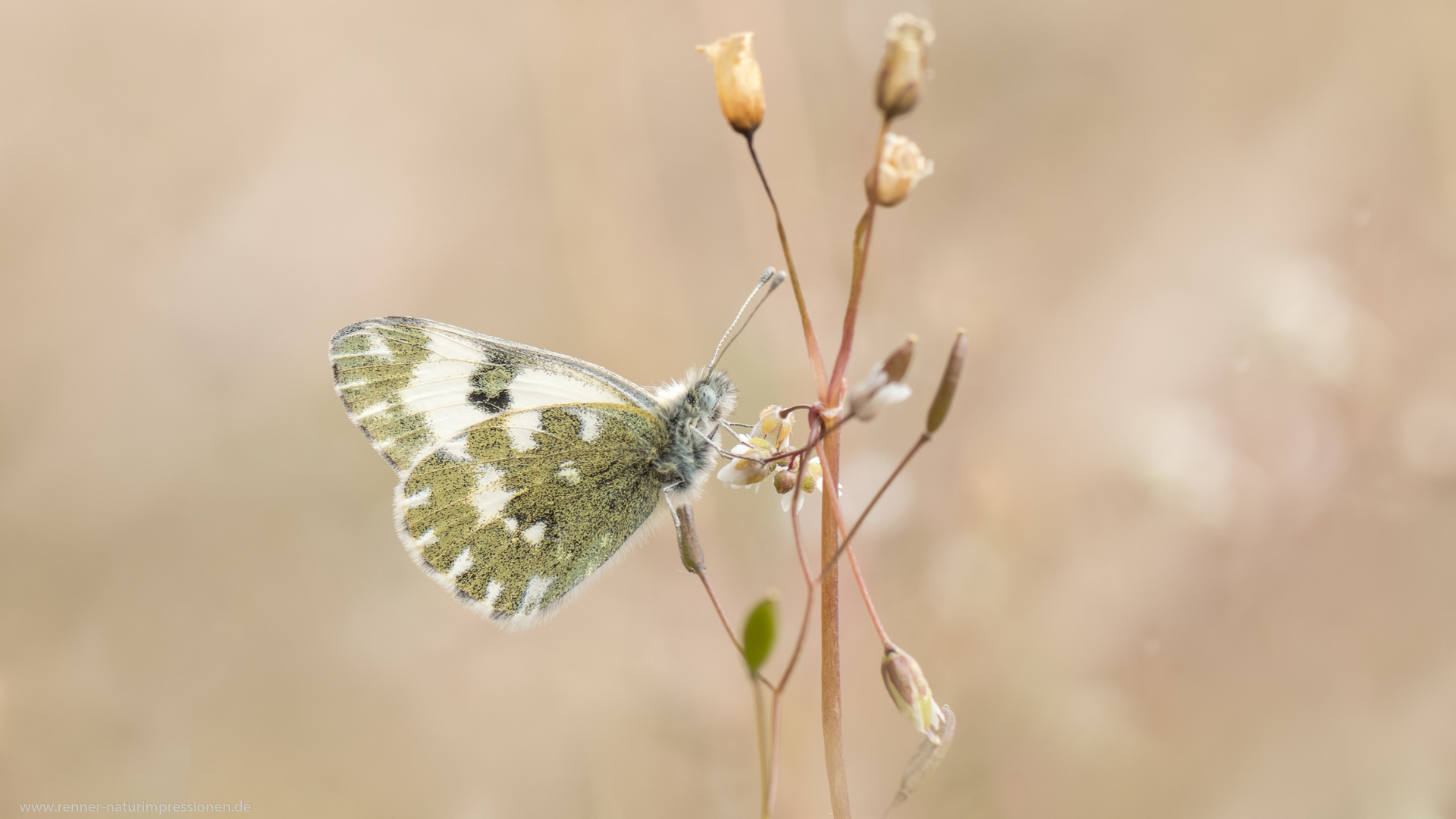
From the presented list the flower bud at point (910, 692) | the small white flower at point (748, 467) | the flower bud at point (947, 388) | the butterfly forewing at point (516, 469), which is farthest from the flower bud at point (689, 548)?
the butterfly forewing at point (516, 469)

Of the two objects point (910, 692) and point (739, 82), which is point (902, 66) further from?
point (910, 692)

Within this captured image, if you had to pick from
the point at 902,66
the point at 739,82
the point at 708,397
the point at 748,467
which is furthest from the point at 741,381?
the point at 902,66

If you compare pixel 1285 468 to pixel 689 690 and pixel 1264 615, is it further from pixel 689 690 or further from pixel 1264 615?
pixel 689 690

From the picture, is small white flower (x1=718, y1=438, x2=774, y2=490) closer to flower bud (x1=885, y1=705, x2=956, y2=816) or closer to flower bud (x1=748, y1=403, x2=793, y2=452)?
flower bud (x1=748, y1=403, x2=793, y2=452)

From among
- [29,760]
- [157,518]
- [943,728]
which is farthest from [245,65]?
[943,728]

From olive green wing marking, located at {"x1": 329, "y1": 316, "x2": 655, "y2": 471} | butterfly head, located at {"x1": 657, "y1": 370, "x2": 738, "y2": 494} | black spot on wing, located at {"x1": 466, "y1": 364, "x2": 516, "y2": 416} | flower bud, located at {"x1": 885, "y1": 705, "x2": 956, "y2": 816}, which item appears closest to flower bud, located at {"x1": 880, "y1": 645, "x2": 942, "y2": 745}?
flower bud, located at {"x1": 885, "y1": 705, "x2": 956, "y2": 816}
